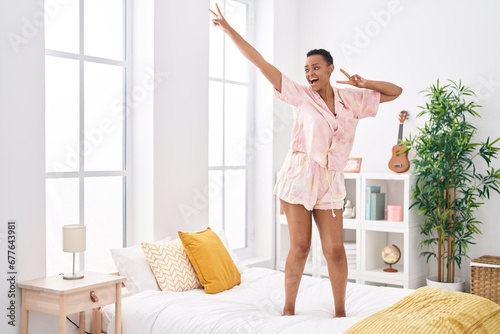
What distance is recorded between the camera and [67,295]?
2.95 metres

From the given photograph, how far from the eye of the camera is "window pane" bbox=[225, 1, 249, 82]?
5.06 meters

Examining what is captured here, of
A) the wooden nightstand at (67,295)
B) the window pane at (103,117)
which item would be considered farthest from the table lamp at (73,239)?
the window pane at (103,117)

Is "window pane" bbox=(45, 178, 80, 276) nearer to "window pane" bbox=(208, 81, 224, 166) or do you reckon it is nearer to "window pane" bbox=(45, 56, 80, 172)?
"window pane" bbox=(45, 56, 80, 172)

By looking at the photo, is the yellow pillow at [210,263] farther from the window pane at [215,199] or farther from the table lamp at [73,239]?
the window pane at [215,199]

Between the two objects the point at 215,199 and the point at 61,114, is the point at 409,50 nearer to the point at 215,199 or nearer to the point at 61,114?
the point at 215,199

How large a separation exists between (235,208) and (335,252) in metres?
2.15

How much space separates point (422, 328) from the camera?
2557mm

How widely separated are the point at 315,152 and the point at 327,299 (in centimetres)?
90

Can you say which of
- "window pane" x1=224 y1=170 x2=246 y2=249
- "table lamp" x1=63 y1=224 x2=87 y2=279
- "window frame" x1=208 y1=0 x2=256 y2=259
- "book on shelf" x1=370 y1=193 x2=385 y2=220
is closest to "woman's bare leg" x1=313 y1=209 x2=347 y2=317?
"table lamp" x1=63 y1=224 x2=87 y2=279

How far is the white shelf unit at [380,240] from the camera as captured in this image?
456cm

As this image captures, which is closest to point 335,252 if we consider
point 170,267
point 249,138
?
point 170,267

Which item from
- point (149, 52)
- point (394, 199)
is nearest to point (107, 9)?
point (149, 52)

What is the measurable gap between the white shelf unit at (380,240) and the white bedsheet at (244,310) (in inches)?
42.2

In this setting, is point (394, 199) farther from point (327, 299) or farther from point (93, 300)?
point (93, 300)
